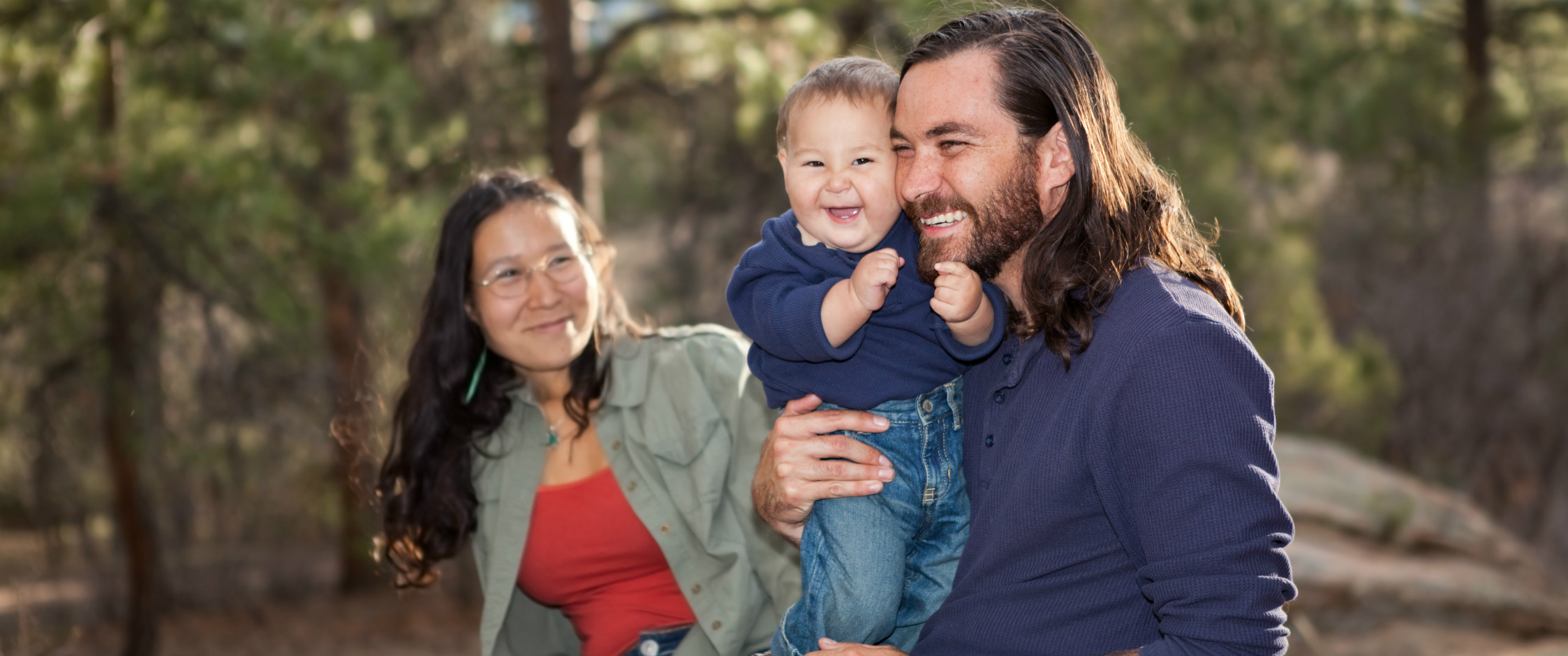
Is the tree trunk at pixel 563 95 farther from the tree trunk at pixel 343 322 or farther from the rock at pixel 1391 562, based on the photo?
the rock at pixel 1391 562

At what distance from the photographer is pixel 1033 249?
206cm

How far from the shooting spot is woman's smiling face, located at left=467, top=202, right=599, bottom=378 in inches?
117

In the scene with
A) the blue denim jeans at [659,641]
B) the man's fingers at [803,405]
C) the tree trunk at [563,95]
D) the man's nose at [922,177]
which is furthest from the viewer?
the tree trunk at [563,95]

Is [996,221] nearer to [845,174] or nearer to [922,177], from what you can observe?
[922,177]

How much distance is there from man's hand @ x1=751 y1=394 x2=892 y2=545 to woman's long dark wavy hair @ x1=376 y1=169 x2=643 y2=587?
2.53 ft

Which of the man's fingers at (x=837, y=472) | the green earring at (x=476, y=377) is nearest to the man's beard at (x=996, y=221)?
the man's fingers at (x=837, y=472)

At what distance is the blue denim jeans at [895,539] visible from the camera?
222 centimetres

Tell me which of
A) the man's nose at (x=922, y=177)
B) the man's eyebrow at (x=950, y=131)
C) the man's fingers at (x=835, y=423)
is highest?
the man's eyebrow at (x=950, y=131)

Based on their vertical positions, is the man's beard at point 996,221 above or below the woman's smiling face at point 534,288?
above

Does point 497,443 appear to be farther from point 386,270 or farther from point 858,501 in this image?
point 386,270

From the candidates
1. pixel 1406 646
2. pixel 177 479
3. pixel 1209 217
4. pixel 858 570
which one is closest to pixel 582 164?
pixel 177 479

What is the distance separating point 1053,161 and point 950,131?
0.61 ft

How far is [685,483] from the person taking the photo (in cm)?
295

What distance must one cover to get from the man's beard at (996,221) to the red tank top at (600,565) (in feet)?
3.95
